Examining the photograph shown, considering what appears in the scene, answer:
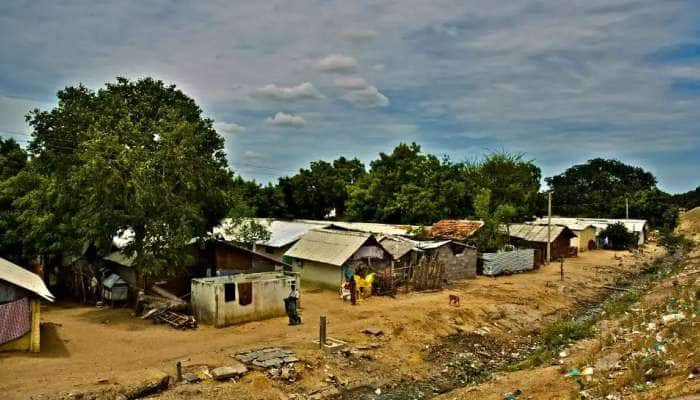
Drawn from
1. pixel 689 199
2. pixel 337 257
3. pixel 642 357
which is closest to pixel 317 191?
pixel 337 257

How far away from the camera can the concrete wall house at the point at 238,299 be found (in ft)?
74.4

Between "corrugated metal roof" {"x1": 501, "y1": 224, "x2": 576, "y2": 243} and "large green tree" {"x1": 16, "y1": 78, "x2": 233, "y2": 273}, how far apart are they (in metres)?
30.4

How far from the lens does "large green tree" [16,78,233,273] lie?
76.6ft

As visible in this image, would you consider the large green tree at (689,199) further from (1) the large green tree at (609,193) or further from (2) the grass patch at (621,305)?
(2) the grass patch at (621,305)

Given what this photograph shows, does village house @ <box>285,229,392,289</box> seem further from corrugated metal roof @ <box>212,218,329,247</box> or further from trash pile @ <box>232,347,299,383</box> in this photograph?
trash pile @ <box>232,347,299,383</box>

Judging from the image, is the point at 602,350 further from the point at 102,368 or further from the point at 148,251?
the point at 148,251

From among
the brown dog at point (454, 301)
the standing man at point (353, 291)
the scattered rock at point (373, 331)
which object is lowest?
the scattered rock at point (373, 331)

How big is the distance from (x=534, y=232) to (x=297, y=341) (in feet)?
112

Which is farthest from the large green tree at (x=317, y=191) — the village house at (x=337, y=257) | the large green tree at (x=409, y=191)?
the village house at (x=337, y=257)

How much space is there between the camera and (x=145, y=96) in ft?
89.6

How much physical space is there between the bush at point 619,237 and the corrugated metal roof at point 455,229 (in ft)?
90.8

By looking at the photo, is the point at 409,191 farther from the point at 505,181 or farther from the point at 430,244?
the point at 430,244

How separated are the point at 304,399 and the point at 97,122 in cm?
1560

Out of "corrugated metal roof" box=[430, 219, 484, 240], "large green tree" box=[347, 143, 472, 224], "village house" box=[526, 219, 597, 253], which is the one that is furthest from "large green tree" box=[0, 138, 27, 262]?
"village house" box=[526, 219, 597, 253]
